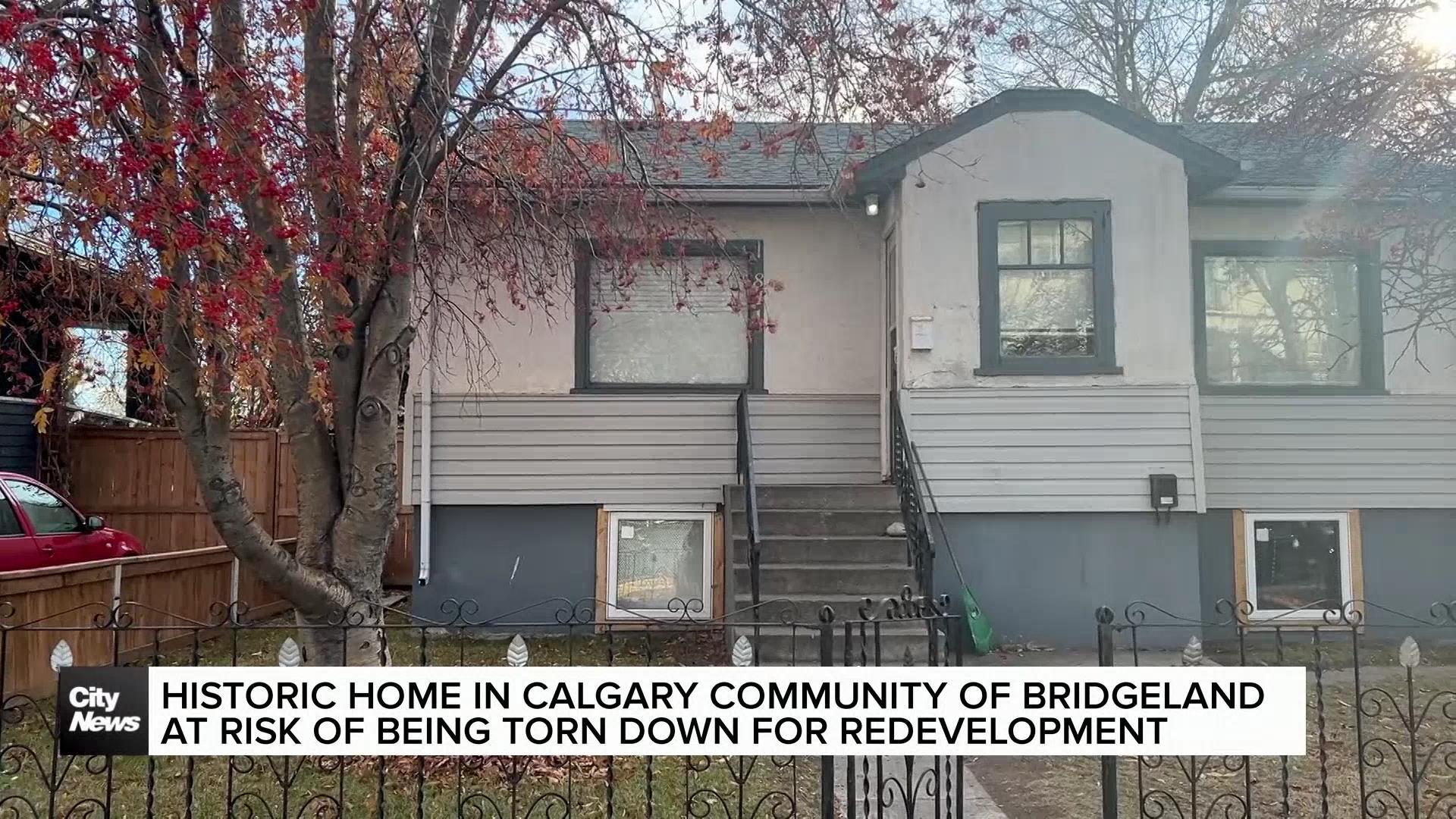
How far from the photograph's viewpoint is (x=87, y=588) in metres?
7.08

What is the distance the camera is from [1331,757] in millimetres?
Result: 5309

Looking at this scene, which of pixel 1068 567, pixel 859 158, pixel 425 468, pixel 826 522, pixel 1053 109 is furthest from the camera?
pixel 859 158

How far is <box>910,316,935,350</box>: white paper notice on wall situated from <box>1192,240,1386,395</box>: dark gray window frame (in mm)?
2780

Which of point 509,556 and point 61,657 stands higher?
point 61,657

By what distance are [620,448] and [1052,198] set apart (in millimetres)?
4320

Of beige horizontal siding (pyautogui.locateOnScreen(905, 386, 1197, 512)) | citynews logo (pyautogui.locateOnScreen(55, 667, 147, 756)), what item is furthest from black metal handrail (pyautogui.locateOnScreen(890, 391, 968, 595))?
citynews logo (pyautogui.locateOnScreen(55, 667, 147, 756))

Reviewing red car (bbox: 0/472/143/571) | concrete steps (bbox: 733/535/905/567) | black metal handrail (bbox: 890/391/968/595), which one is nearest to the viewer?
black metal handrail (bbox: 890/391/968/595)

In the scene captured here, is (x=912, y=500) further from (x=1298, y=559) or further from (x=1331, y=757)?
(x=1298, y=559)

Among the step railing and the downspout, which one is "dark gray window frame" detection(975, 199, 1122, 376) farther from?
the downspout

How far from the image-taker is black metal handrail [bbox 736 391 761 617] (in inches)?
263

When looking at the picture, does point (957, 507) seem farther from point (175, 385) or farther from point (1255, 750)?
point (175, 385)
